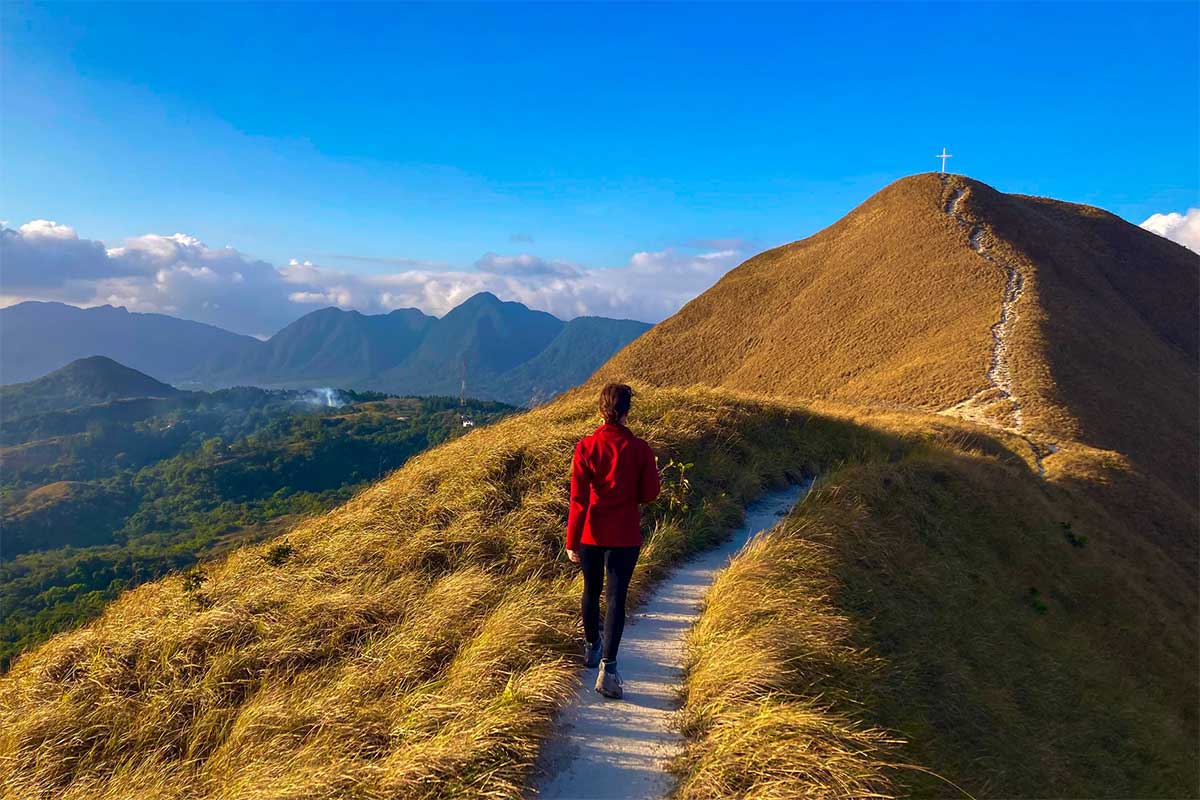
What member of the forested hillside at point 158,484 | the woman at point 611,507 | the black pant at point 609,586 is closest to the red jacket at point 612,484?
the woman at point 611,507

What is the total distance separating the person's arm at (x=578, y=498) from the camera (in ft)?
16.3

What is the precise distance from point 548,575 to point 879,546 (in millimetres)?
4791

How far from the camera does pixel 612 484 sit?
4.84m

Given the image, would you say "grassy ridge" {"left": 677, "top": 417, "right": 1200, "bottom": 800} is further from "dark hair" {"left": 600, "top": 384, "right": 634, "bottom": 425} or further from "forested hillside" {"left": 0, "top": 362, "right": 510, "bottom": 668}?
"forested hillside" {"left": 0, "top": 362, "right": 510, "bottom": 668}

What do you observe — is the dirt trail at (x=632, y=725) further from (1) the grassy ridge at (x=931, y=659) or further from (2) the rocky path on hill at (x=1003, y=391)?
(2) the rocky path on hill at (x=1003, y=391)

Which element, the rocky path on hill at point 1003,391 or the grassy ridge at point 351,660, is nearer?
the grassy ridge at point 351,660

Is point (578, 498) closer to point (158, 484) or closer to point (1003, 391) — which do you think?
point (1003, 391)

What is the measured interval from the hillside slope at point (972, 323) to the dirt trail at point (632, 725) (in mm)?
26946

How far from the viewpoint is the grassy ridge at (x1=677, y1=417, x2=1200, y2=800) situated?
4.09m

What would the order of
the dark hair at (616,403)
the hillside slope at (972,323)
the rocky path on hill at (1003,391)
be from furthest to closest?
1. the hillside slope at (972,323)
2. the rocky path on hill at (1003,391)
3. the dark hair at (616,403)

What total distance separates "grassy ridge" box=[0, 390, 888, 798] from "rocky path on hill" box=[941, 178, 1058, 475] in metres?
22.8

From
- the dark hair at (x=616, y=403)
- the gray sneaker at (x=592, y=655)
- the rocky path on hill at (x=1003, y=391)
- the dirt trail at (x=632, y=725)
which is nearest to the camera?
the dirt trail at (x=632, y=725)

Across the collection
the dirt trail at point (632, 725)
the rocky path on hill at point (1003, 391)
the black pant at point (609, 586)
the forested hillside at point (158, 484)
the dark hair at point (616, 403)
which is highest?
the rocky path on hill at point (1003, 391)

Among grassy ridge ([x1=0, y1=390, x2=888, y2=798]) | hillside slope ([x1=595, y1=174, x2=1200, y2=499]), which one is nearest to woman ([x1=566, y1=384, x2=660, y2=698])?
grassy ridge ([x1=0, y1=390, x2=888, y2=798])
